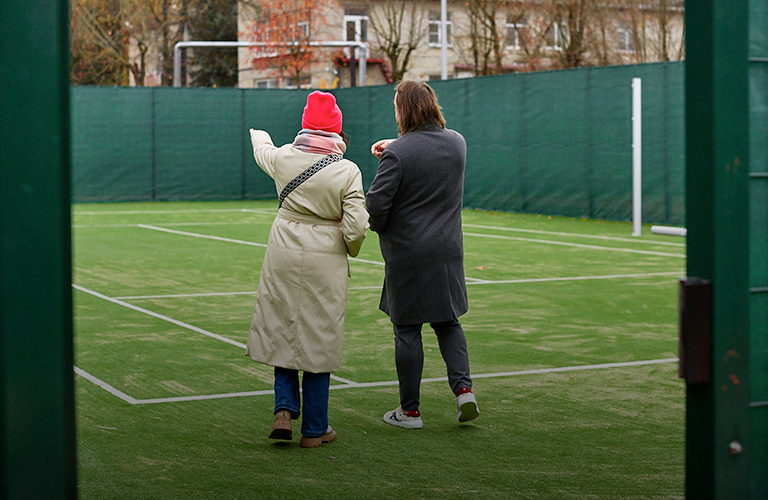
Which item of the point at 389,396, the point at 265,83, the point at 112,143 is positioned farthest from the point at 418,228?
the point at 265,83

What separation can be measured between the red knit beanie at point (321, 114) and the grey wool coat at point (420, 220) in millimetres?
332

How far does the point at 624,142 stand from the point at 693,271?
17.2 meters

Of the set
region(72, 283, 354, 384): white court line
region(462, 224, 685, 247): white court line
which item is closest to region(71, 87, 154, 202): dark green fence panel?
region(462, 224, 685, 247): white court line

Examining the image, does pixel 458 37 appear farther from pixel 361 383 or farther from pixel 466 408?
pixel 466 408

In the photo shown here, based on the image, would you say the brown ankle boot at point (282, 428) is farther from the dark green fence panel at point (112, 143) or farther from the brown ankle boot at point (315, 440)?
the dark green fence panel at point (112, 143)

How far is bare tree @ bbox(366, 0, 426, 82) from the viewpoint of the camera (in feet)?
126

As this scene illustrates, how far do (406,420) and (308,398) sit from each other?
584mm

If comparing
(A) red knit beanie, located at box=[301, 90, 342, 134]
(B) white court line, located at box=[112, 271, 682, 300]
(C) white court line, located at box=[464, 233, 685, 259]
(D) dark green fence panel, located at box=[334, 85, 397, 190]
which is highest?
(D) dark green fence panel, located at box=[334, 85, 397, 190]

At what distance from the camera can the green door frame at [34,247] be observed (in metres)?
2.09

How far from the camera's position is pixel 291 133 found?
1131 inches

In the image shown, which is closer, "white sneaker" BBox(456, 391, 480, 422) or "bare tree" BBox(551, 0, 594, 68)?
"white sneaker" BBox(456, 391, 480, 422)

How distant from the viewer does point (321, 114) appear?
5.03m

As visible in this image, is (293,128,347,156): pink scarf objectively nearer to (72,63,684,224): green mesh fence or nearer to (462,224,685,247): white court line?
(462,224,685,247): white court line

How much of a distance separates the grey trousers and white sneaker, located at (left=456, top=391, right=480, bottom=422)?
0.09 meters
